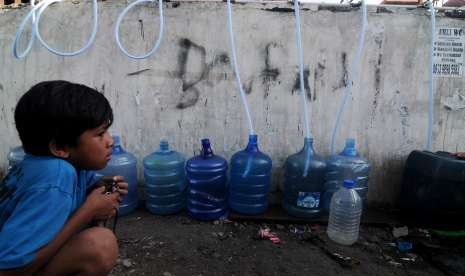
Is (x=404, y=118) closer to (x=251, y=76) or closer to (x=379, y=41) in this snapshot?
(x=379, y=41)

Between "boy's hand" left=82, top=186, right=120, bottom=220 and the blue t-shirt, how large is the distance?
88 mm

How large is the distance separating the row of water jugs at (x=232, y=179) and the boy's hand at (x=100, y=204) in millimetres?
1419

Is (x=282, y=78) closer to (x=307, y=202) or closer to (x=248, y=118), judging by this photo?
(x=248, y=118)

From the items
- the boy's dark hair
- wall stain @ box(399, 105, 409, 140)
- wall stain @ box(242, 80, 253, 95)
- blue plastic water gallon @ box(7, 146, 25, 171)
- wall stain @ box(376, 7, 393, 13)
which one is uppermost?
wall stain @ box(376, 7, 393, 13)

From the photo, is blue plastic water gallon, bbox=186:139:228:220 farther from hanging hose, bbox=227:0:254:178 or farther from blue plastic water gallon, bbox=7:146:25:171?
blue plastic water gallon, bbox=7:146:25:171

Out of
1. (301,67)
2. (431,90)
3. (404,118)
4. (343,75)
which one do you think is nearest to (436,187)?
(404,118)

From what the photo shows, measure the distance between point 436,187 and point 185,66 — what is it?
2.46 m

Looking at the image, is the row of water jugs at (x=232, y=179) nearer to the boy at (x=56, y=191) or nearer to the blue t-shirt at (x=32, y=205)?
the boy at (x=56, y=191)

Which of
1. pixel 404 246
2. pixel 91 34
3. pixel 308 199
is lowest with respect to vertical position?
pixel 404 246

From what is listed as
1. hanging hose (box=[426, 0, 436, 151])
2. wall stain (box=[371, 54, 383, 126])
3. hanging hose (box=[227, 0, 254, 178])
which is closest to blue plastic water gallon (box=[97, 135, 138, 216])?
hanging hose (box=[227, 0, 254, 178])

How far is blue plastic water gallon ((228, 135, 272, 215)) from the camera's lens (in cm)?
298

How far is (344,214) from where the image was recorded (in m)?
2.75

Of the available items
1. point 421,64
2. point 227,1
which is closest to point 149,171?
point 227,1

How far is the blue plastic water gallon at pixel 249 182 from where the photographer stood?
9.79ft
